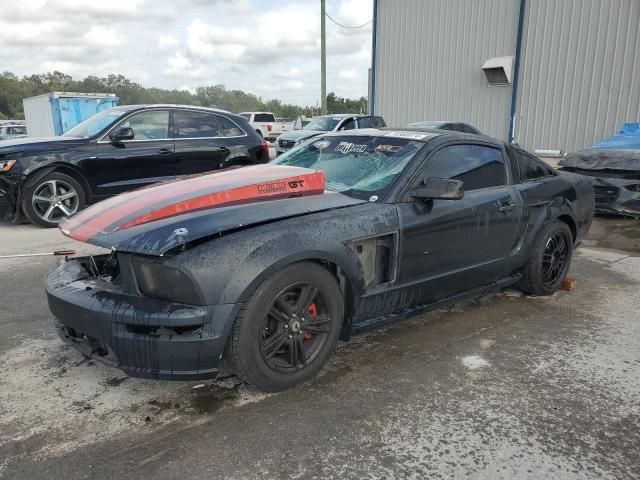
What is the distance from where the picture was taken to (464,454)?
96.3 inches

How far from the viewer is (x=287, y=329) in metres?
2.90

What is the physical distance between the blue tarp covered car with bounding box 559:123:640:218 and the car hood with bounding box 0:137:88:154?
297 inches

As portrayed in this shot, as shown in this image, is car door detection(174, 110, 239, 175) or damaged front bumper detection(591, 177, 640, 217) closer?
damaged front bumper detection(591, 177, 640, 217)

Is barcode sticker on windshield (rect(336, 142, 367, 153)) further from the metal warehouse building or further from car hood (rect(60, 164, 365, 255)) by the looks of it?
the metal warehouse building

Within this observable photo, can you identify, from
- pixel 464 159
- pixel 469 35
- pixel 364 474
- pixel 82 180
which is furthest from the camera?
pixel 469 35

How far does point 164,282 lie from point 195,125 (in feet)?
19.9

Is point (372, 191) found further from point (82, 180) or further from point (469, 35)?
point (469, 35)

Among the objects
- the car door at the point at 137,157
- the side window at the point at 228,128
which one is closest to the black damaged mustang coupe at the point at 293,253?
the car door at the point at 137,157

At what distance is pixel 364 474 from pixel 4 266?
4749mm

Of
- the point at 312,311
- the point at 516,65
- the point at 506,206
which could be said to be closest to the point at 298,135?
the point at 516,65

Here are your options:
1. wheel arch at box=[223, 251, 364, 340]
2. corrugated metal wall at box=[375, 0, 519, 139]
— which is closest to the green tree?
corrugated metal wall at box=[375, 0, 519, 139]

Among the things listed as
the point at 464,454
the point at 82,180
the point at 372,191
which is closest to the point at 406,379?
the point at 464,454

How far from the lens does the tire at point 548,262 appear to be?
4.50 m

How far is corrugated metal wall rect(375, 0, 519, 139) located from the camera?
17.4 metres
